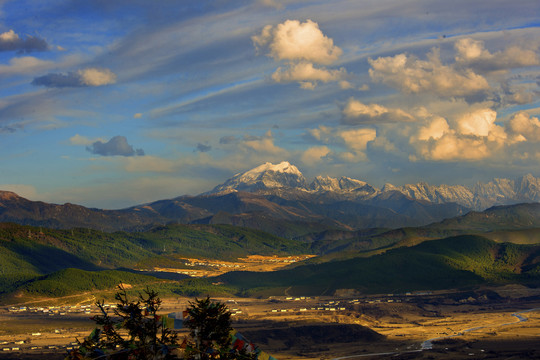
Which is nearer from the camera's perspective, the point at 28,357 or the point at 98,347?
the point at 98,347

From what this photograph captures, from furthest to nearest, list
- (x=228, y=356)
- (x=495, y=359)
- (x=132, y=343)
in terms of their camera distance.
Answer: (x=495, y=359), (x=228, y=356), (x=132, y=343)

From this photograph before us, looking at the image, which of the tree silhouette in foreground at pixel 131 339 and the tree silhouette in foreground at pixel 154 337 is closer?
the tree silhouette in foreground at pixel 131 339

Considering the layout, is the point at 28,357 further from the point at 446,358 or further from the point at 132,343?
the point at 132,343

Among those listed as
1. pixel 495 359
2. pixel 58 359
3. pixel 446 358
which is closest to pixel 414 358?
pixel 446 358

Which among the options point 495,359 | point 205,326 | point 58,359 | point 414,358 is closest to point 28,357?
point 58,359

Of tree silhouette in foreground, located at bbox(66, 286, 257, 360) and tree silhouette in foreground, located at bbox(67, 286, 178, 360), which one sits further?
tree silhouette in foreground, located at bbox(66, 286, 257, 360)

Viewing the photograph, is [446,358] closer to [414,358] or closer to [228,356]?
[414,358]

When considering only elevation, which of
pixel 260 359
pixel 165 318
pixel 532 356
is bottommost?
pixel 532 356

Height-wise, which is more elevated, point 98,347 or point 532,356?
point 98,347

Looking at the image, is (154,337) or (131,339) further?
(131,339)

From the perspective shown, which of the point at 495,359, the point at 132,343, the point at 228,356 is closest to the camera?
the point at 132,343
